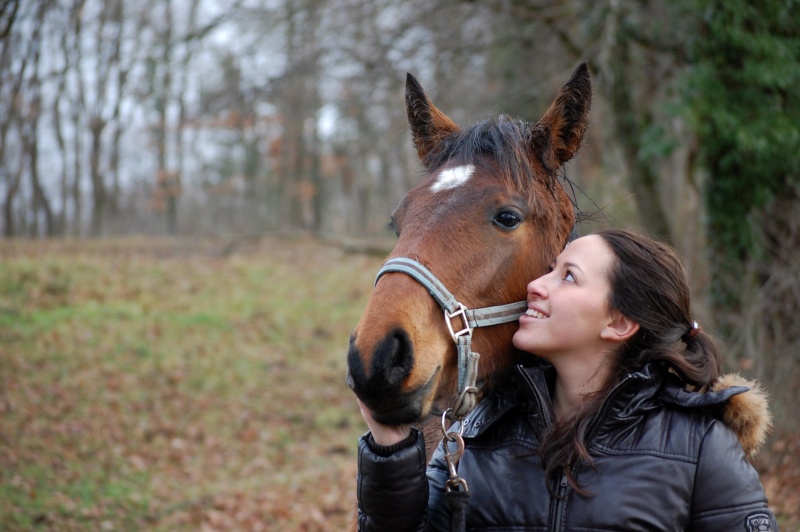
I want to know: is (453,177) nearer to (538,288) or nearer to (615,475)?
(538,288)

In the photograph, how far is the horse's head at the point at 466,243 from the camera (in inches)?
74.4

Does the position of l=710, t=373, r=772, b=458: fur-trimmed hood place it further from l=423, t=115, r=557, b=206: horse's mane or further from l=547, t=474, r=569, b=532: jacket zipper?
l=423, t=115, r=557, b=206: horse's mane

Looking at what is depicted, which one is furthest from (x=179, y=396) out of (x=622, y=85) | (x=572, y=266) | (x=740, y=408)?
(x=740, y=408)

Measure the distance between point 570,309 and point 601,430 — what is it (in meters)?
0.37

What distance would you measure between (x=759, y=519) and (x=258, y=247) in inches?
758

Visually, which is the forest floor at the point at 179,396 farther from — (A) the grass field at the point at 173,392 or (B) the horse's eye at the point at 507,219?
(B) the horse's eye at the point at 507,219

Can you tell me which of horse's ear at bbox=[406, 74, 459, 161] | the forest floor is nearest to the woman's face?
horse's ear at bbox=[406, 74, 459, 161]

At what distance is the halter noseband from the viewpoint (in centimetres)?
205

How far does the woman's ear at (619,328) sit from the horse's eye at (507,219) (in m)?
0.42

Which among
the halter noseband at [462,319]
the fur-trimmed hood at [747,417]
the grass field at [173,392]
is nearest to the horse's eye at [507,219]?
the halter noseband at [462,319]

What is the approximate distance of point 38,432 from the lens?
8484mm

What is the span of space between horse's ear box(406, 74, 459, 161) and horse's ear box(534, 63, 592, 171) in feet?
1.32

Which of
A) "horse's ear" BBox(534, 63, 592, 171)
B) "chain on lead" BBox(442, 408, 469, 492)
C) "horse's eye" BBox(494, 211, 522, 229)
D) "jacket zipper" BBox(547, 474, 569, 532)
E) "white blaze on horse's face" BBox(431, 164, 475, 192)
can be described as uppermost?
"horse's ear" BBox(534, 63, 592, 171)

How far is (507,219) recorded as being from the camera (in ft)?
7.39
